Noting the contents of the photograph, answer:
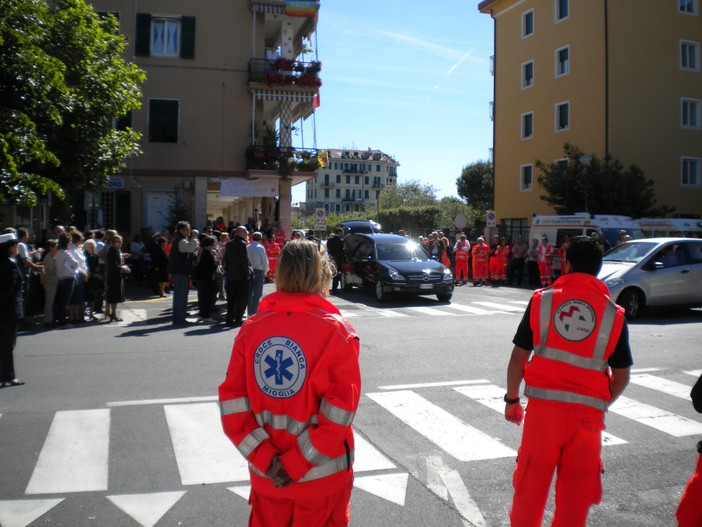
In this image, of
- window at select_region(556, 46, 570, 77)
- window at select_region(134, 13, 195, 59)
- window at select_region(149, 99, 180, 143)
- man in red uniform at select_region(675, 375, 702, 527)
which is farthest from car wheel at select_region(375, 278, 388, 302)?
window at select_region(556, 46, 570, 77)

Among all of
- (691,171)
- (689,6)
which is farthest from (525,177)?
(689,6)

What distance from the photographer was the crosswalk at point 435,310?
15484mm

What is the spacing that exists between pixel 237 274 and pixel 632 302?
27.2 feet

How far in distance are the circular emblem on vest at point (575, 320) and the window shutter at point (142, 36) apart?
26.2m

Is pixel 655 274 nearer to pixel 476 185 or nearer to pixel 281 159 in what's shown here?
pixel 281 159

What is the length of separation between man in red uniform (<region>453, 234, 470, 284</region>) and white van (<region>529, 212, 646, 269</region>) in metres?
2.89

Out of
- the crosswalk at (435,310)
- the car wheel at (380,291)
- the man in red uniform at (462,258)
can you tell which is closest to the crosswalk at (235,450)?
the crosswalk at (435,310)

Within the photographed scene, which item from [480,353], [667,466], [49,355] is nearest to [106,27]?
[49,355]

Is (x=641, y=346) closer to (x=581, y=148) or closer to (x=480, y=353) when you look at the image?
Result: (x=480, y=353)

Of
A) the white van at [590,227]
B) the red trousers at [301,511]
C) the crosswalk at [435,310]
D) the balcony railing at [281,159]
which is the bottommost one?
the crosswalk at [435,310]

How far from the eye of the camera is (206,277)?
14.2m

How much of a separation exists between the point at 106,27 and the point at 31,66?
993cm

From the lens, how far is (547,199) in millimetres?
30469

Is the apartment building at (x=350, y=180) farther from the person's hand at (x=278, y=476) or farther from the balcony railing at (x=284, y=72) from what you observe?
the person's hand at (x=278, y=476)
